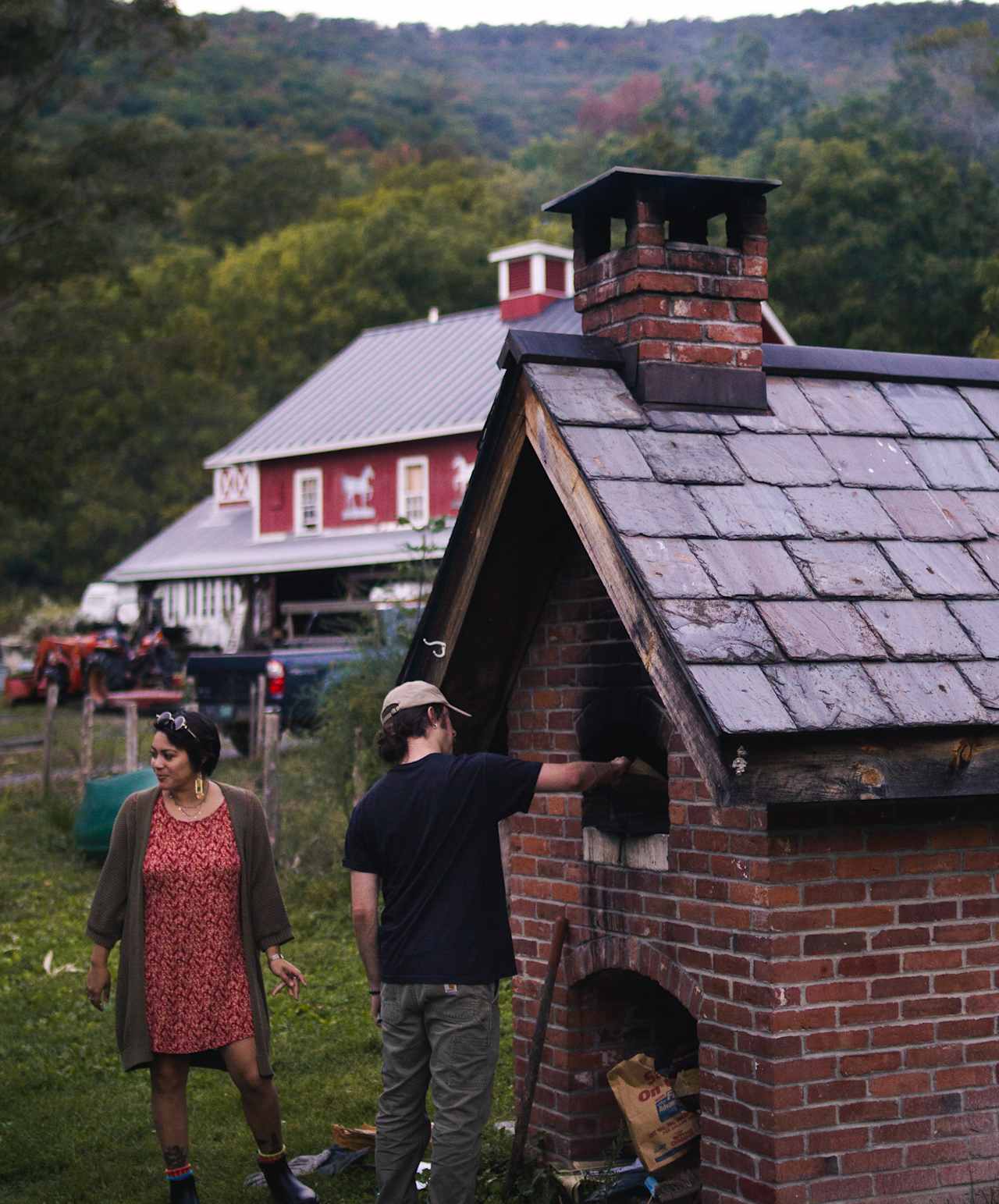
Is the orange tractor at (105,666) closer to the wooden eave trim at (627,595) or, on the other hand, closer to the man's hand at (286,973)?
the man's hand at (286,973)

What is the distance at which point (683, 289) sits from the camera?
Result: 5203 millimetres

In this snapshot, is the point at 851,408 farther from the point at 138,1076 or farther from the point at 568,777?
the point at 138,1076

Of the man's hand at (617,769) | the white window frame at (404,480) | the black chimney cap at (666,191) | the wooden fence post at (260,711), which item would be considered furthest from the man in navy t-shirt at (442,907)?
the white window frame at (404,480)

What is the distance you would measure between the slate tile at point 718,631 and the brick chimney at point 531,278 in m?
25.2

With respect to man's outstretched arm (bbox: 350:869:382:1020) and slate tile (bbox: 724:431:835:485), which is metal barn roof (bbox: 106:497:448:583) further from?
man's outstretched arm (bbox: 350:869:382:1020)

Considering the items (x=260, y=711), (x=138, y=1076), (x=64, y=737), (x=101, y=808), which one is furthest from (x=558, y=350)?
(x=64, y=737)

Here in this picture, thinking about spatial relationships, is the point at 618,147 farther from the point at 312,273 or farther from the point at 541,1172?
the point at 541,1172

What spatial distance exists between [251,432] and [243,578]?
329 cm

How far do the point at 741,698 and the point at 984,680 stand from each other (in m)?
0.80

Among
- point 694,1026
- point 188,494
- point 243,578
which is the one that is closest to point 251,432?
point 243,578

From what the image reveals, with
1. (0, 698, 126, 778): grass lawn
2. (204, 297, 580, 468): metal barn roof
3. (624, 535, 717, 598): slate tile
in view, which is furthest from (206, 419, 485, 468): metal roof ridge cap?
(624, 535, 717, 598): slate tile

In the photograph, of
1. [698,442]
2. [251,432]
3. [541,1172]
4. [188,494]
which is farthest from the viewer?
[188,494]

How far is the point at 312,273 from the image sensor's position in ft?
187

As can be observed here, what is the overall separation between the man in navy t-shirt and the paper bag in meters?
0.76
